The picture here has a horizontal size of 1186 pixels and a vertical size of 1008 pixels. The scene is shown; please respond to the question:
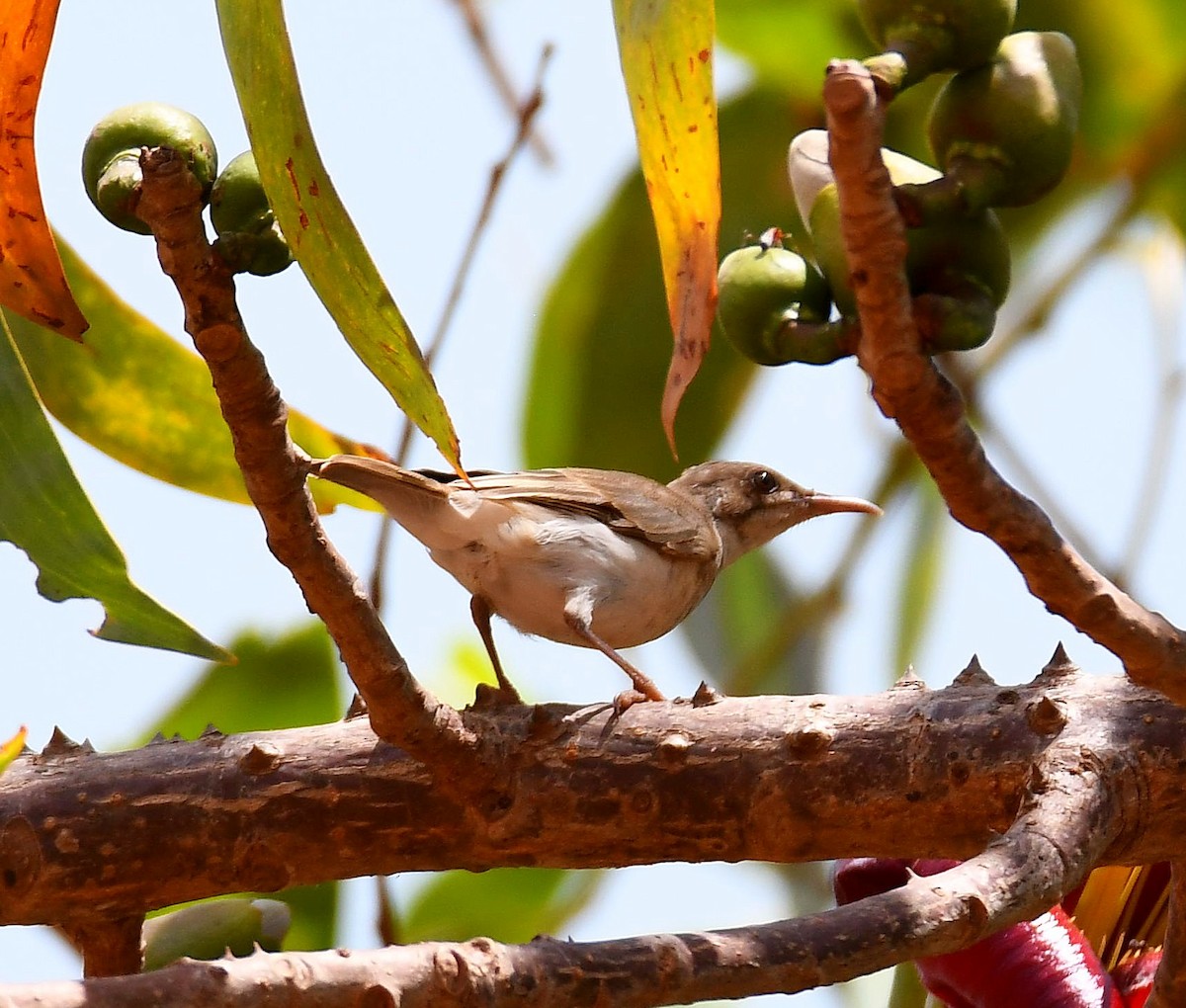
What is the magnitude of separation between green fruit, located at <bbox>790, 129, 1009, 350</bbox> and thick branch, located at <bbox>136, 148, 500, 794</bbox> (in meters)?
0.61

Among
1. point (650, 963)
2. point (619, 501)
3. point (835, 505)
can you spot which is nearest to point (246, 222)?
point (650, 963)

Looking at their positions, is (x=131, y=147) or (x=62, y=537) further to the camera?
(x=62, y=537)

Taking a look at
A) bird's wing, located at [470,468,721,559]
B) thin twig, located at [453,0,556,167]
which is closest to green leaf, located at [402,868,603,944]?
bird's wing, located at [470,468,721,559]

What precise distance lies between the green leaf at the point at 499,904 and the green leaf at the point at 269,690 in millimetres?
618

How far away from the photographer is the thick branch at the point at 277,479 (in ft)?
4.70

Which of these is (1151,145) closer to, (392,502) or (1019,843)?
(392,502)

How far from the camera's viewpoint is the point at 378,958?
53.0 inches

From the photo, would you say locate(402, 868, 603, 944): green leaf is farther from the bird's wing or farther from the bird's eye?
the bird's eye

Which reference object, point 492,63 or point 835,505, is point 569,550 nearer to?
point 835,505

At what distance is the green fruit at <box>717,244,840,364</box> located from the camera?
162 centimetres

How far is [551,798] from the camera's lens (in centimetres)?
225

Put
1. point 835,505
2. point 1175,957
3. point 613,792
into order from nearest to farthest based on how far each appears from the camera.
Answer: point 1175,957
point 613,792
point 835,505

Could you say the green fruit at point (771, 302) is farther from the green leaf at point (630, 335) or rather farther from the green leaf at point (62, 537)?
the green leaf at point (630, 335)

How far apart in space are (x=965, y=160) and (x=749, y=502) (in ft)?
11.1
